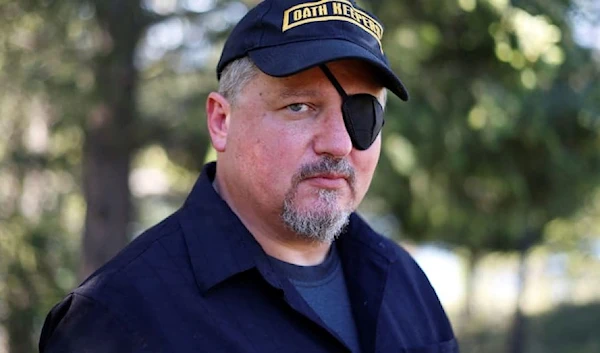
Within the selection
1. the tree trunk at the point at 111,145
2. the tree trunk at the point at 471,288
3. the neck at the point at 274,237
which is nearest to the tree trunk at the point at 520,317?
the tree trunk at the point at 471,288

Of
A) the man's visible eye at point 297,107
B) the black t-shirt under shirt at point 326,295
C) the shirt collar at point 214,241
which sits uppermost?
the man's visible eye at point 297,107

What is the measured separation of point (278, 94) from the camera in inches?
75.6

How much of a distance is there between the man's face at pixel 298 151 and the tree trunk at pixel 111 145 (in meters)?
2.80

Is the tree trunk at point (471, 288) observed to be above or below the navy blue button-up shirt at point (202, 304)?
below

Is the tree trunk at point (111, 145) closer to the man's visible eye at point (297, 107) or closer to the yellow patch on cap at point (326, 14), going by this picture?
the yellow patch on cap at point (326, 14)

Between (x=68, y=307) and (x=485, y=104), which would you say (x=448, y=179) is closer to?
(x=485, y=104)

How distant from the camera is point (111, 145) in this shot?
519 cm

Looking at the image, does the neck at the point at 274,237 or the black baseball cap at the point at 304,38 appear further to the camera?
the neck at the point at 274,237

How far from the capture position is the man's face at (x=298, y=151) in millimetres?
1906

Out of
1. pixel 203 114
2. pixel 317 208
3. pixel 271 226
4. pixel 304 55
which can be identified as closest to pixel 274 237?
pixel 271 226

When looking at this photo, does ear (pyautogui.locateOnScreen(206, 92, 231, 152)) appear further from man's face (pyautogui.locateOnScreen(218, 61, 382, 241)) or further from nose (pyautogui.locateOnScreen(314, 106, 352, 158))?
nose (pyautogui.locateOnScreen(314, 106, 352, 158))

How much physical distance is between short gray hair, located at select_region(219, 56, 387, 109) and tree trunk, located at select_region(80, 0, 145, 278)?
263cm

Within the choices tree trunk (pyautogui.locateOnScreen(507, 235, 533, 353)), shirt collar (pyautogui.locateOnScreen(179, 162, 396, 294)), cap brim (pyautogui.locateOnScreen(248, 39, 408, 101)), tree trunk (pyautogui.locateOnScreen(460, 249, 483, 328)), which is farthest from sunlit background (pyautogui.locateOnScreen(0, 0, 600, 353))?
tree trunk (pyautogui.locateOnScreen(460, 249, 483, 328))

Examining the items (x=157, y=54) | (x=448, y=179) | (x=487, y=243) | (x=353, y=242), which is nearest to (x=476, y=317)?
(x=487, y=243)
